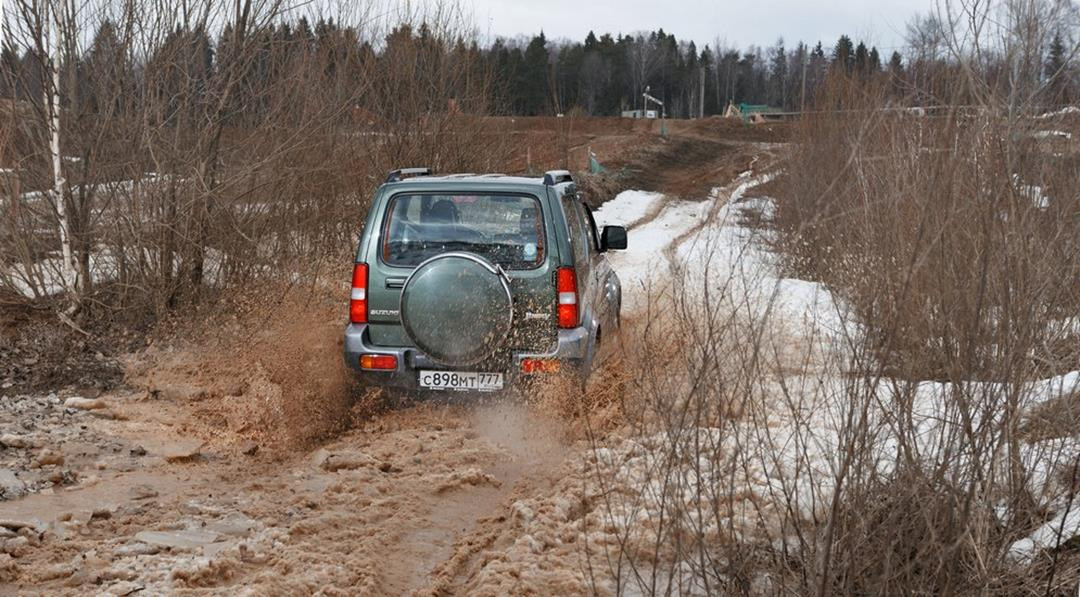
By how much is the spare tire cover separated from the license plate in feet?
0.43

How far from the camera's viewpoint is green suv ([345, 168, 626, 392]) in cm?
711

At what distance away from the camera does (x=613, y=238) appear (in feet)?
29.4

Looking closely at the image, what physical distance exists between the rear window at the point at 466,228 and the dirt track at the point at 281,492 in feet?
3.23

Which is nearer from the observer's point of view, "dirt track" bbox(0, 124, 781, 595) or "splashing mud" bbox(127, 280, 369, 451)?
"dirt track" bbox(0, 124, 781, 595)

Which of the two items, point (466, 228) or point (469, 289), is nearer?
point (469, 289)

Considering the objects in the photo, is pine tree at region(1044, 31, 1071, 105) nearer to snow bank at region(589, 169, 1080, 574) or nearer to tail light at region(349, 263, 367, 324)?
snow bank at region(589, 169, 1080, 574)

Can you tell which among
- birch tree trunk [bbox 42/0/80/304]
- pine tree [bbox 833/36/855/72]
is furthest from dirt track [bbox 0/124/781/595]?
pine tree [bbox 833/36/855/72]

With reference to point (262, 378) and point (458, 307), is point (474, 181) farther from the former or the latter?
point (262, 378)

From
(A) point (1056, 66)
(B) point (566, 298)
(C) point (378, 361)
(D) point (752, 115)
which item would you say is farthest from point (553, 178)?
(D) point (752, 115)

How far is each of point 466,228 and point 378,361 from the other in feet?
3.46

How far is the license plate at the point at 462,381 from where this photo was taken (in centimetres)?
725

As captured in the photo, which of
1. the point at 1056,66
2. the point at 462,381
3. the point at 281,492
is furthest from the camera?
the point at 462,381

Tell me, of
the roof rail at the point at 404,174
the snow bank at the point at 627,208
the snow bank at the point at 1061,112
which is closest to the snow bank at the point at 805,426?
the snow bank at the point at 1061,112

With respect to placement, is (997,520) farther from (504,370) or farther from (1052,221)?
(504,370)
